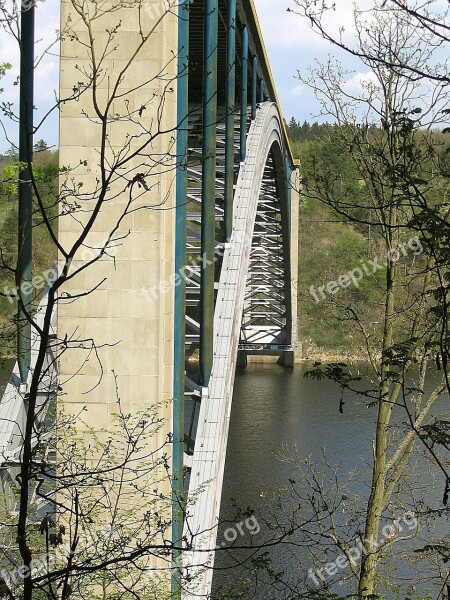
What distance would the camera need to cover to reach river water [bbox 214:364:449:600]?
12.4 meters

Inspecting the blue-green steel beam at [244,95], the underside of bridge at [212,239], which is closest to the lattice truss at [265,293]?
the underside of bridge at [212,239]

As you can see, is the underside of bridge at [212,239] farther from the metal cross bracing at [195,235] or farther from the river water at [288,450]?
the river water at [288,450]

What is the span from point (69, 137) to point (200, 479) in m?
3.61

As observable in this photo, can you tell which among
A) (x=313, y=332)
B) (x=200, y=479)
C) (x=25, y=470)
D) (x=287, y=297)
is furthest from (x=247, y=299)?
(x=25, y=470)

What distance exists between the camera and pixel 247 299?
3884 centimetres

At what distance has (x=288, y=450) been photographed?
12.2 m

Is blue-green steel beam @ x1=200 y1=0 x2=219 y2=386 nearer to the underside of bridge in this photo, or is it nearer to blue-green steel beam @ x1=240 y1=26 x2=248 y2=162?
the underside of bridge

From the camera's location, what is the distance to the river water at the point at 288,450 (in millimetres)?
12391

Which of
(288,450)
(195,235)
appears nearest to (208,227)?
(195,235)

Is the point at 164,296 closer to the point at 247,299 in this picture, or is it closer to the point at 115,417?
the point at 115,417

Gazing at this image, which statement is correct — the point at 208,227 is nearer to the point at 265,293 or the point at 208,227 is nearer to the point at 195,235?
the point at 195,235

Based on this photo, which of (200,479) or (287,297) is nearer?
(200,479)

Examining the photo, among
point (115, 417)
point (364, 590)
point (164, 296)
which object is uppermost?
point (164, 296)

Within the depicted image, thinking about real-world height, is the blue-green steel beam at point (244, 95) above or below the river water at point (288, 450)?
above
